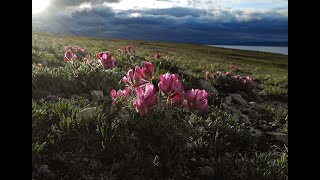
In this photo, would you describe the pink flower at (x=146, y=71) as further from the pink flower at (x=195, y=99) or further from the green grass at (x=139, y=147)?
the pink flower at (x=195, y=99)

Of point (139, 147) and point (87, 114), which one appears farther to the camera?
point (87, 114)

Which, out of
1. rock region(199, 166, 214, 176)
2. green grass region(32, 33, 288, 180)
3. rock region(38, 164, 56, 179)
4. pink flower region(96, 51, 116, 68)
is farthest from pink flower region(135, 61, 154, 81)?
pink flower region(96, 51, 116, 68)

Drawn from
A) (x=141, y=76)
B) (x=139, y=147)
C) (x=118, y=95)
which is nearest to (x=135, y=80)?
(x=141, y=76)

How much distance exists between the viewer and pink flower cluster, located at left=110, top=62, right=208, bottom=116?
3.79 meters

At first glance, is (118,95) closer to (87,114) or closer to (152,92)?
(87,114)

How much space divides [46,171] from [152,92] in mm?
1286

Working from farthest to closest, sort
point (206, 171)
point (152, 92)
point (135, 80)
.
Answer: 1. point (135, 80)
2. point (206, 171)
3. point (152, 92)

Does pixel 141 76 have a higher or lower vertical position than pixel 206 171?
higher

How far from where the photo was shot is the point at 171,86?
12.7ft

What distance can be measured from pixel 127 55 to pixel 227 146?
677 cm

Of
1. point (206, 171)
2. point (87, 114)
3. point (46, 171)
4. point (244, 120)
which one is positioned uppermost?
point (87, 114)

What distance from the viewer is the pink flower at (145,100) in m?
3.75
